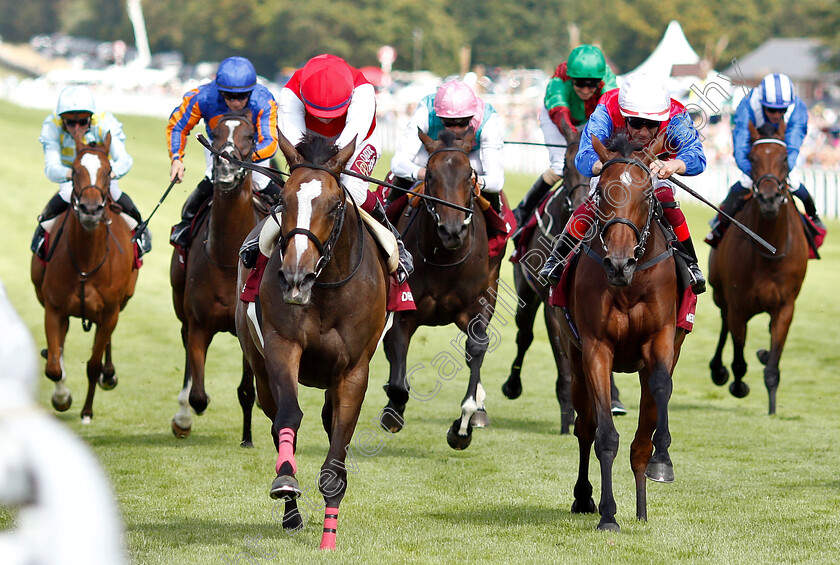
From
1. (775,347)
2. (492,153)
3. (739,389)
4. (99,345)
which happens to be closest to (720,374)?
(739,389)

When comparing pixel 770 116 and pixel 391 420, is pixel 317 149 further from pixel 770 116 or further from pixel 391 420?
pixel 770 116

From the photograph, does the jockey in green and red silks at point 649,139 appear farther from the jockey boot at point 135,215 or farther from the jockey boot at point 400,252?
the jockey boot at point 135,215

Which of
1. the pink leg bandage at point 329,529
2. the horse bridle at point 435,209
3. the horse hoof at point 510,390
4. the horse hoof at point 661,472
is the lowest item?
the horse hoof at point 510,390

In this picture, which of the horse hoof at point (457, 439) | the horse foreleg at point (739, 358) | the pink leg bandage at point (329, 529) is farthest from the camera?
the horse foreleg at point (739, 358)

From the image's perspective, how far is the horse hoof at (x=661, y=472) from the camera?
19.8 feet

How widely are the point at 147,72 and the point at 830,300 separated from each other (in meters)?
59.8

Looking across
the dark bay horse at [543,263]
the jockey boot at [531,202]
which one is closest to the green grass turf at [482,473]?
the dark bay horse at [543,263]

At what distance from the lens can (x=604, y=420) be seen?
6.11 m

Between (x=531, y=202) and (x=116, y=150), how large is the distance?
3.54 m

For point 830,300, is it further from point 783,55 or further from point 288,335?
point 783,55

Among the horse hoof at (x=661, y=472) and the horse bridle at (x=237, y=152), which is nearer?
the horse hoof at (x=661, y=472)

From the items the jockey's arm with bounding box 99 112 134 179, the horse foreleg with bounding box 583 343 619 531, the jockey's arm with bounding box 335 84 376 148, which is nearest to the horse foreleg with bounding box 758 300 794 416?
the horse foreleg with bounding box 583 343 619 531

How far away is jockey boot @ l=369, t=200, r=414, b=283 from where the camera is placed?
661 centimetres

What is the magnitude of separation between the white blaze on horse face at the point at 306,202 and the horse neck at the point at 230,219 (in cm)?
297
